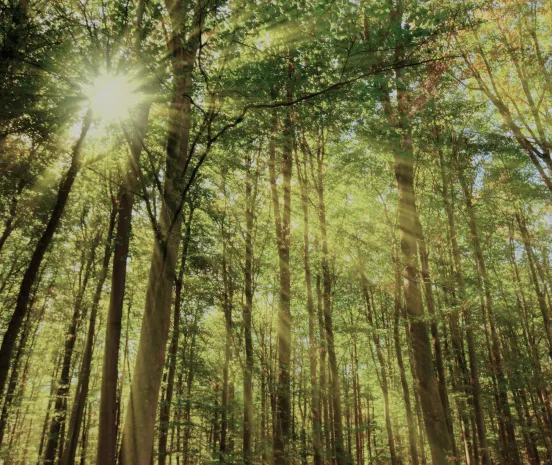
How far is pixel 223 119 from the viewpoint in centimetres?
484

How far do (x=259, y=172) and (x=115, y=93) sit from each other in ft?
18.1

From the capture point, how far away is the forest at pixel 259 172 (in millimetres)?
4328

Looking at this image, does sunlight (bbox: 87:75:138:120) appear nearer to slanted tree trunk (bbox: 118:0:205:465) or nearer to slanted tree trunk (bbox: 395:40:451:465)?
slanted tree trunk (bbox: 118:0:205:465)

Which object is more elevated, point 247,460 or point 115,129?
point 115,129

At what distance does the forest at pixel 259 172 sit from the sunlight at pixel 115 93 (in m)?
0.05

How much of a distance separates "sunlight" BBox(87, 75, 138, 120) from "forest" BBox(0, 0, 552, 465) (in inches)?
1.8

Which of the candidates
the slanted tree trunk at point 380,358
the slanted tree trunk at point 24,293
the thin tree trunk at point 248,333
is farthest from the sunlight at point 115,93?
the slanted tree trunk at point 380,358

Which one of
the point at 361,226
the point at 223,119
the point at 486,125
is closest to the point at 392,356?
the point at 361,226

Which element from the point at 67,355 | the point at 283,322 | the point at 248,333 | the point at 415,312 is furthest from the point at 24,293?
the point at 67,355

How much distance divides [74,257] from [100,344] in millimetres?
7285

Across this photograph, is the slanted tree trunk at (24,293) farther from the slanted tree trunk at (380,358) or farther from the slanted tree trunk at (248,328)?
the slanted tree trunk at (380,358)

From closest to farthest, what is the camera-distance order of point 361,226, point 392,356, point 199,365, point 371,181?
1. point 199,365
2. point 371,181
3. point 361,226
4. point 392,356

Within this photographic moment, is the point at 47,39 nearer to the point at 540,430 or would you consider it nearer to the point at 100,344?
the point at 100,344

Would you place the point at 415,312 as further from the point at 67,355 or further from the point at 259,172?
the point at 67,355
